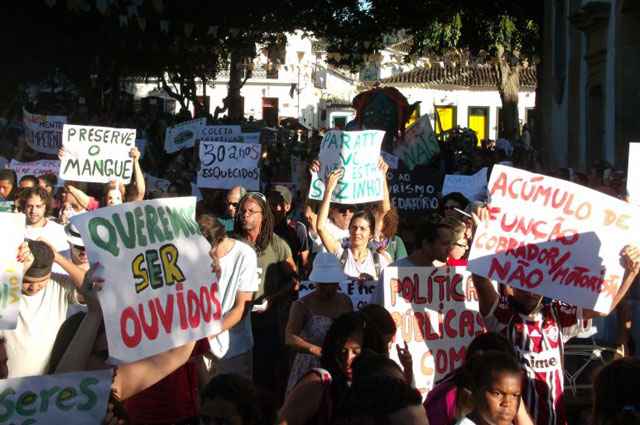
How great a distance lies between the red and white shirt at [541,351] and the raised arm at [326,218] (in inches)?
79.5

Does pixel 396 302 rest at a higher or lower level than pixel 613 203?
lower

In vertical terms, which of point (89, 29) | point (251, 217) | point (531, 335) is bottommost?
point (531, 335)

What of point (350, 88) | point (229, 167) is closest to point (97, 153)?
point (229, 167)

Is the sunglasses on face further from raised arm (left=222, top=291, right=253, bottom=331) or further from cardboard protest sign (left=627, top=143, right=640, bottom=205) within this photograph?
Result: cardboard protest sign (left=627, top=143, right=640, bottom=205)

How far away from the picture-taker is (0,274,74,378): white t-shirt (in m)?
5.21

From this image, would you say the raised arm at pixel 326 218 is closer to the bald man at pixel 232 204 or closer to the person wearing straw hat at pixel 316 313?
the bald man at pixel 232 204

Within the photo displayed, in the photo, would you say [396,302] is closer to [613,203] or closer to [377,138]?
[613,203]

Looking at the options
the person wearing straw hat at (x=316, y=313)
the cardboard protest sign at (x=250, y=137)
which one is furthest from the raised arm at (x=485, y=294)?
the cardboard protest sign at (x=250, y=137)

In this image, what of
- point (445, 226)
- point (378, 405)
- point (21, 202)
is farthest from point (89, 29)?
point (378, 405)

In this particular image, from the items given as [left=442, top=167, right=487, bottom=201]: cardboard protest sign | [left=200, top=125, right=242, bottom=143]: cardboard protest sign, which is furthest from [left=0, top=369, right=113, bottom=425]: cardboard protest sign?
[left=200, top=125, right=242, bottom=143]: cardboard protest sign

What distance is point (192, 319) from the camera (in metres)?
4.96

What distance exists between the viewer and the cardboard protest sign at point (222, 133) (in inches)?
580

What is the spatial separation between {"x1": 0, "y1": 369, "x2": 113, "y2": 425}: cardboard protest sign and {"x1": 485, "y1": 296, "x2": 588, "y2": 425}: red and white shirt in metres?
2.06

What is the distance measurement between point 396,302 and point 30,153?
11.4 metres
